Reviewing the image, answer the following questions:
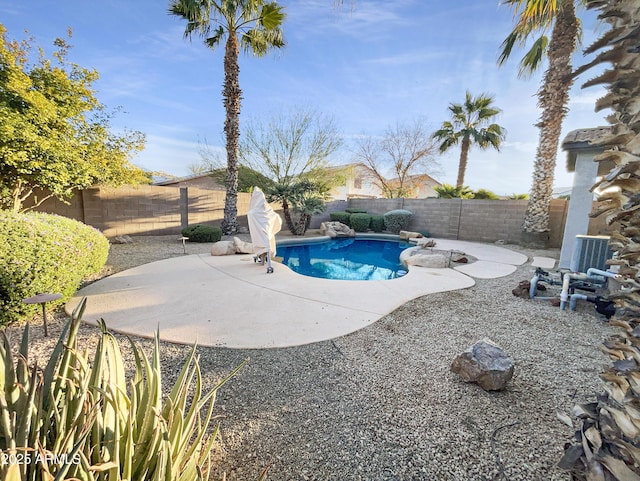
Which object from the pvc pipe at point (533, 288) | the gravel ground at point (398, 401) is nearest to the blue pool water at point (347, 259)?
the pvc pipe at point (533, 288)

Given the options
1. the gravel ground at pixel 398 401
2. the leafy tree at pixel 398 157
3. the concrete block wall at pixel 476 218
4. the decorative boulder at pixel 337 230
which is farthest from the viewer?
the leafy tree at pixel 398 157

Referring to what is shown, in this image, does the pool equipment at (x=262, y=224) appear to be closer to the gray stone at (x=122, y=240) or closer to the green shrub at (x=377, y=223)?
the gray stone at (x=122, y=240)

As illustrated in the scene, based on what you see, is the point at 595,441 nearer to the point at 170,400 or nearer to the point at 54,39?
the point at 170,400

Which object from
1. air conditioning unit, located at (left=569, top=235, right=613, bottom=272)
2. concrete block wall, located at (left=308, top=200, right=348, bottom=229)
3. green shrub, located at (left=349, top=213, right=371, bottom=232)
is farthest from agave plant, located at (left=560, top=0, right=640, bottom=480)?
concrete block wall, located at (left=308, top=200, right=348, bottom=229)

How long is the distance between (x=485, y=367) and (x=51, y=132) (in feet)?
33.0

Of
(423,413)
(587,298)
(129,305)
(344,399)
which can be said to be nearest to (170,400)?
(344,399)

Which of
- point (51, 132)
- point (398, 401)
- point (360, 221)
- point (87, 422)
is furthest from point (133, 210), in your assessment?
point (398, 401)

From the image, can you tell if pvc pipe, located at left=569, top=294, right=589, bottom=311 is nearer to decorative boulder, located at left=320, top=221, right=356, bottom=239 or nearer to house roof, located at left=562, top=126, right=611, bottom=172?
house roof, located at left=562, top=126, right=611, bottom=172

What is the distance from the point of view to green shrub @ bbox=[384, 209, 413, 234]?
47.8 ft

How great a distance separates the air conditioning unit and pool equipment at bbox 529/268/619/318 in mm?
662

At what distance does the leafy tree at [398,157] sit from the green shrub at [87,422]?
22.5m

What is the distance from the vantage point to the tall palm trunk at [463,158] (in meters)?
16.5

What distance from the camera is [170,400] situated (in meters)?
1.22

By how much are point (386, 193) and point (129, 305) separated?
71.9 feet
